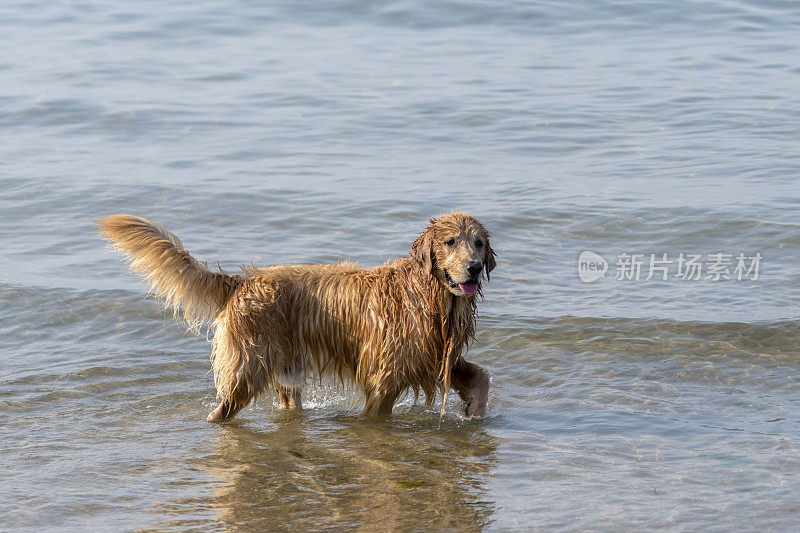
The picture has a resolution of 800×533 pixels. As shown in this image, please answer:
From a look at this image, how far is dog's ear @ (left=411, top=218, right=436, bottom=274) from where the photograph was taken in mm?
6418

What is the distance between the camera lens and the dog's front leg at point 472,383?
22.3 feet

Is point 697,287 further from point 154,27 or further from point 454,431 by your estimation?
point 154,27

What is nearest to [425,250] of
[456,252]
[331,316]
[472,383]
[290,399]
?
[456,252]

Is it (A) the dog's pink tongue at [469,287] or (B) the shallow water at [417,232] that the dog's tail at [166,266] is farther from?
(A) the dog's pink tongue at [469,287]

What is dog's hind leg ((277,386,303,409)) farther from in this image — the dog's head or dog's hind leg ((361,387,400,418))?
the dog's head

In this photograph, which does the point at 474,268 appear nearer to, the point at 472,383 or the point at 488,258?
the point at 488,258

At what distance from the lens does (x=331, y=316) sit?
22.3 feet

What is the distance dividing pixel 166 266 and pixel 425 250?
171 cm

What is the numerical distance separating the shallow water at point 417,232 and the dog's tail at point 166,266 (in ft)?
2.90

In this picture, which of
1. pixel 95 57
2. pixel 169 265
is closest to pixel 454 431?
pixel 169 265

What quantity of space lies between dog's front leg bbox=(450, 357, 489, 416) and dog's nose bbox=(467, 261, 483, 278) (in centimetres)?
78

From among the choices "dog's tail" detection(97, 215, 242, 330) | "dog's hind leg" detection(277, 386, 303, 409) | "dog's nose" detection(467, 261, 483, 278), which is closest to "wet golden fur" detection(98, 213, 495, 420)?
"dog's tail" detection(97, 215, 242, 330)

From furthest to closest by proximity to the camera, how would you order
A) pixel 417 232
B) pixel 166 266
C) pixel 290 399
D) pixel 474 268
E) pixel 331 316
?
pixel 417 232, pixel 290 399, pixel 331 316, pixel 166 266, pixel 474 268

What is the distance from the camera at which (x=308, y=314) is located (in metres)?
6.80
